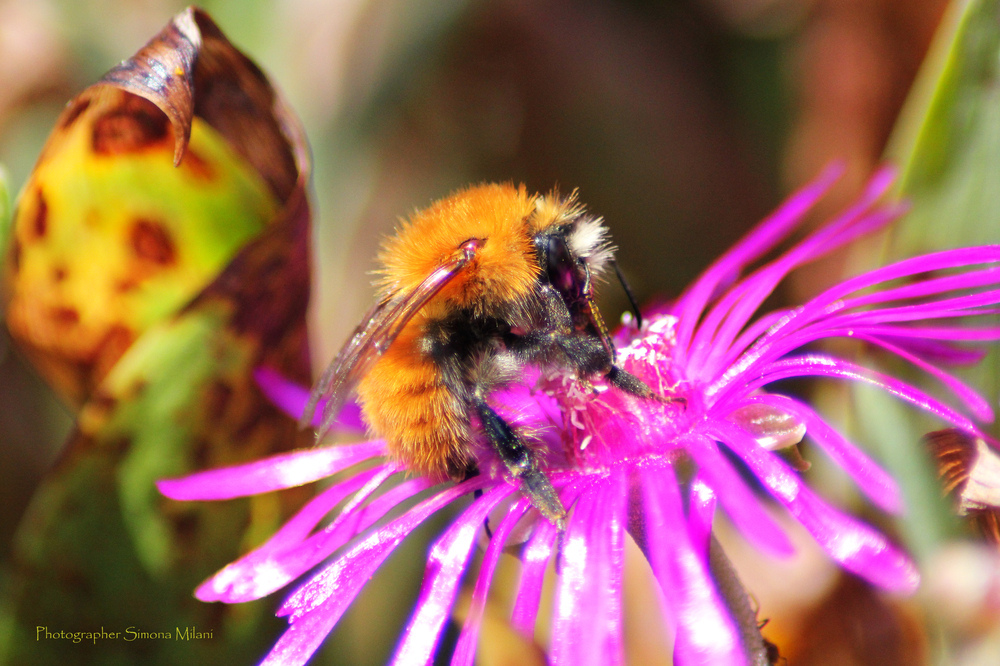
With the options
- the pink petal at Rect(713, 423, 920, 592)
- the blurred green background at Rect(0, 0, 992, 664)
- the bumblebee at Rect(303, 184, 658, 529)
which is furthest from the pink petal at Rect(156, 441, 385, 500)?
the blurred green background at Rect(0, 0, 992, 664)

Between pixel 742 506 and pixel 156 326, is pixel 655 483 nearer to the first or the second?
pixel 742 506

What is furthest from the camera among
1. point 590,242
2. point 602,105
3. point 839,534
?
point 602,105

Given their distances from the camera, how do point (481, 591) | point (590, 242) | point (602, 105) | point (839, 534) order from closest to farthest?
point (839, 534) < point (481, 591) < point (590, 242) < point (602, 105)

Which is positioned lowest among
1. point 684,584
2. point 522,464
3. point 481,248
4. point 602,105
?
point 684,584

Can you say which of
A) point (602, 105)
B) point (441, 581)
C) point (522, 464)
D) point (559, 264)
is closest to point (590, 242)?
point (559, 264)

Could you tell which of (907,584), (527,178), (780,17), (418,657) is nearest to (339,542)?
(418,657)

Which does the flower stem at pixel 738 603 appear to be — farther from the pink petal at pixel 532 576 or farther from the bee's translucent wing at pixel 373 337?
the bee's translucent wing at pixel 373 337

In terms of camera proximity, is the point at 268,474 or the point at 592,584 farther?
the point at 268,474
